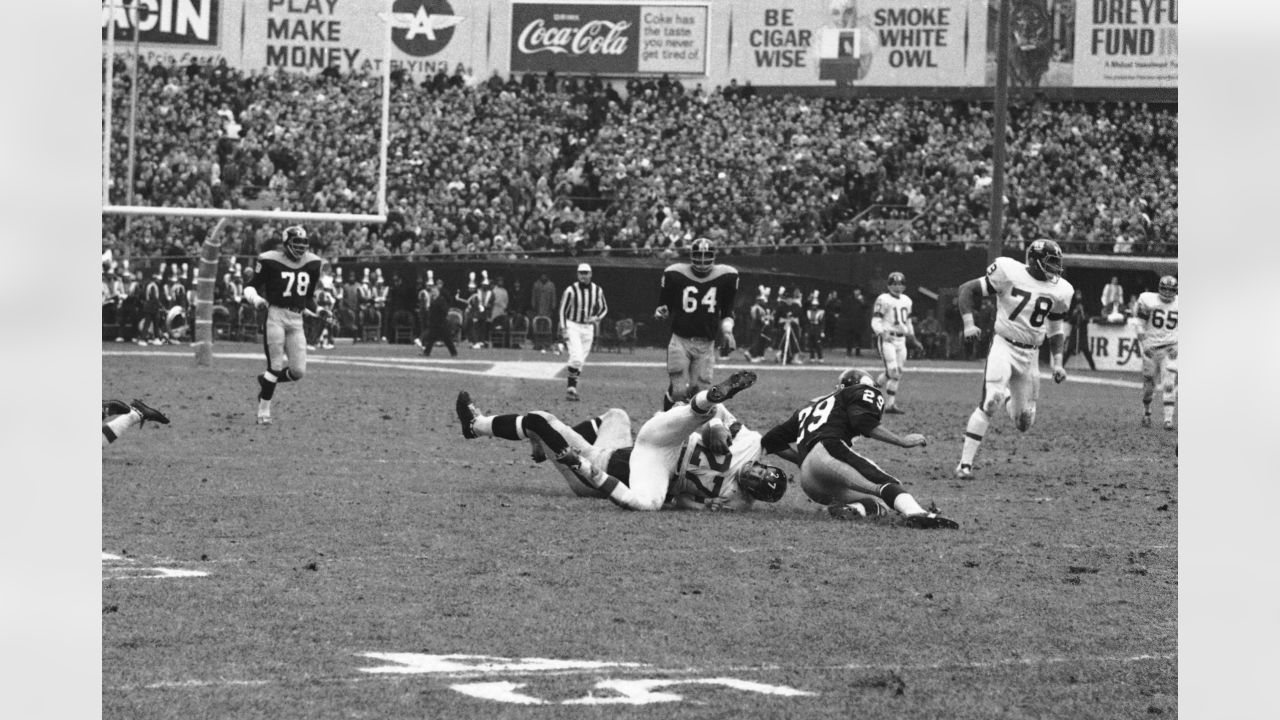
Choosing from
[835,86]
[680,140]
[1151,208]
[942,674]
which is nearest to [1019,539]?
[942,674]

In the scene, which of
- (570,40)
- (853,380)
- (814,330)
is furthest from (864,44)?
(853,380)

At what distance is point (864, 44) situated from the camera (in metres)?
44.5

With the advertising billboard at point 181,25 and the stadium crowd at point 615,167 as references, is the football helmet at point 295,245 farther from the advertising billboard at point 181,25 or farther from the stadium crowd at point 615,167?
the advertising billboard at point 181,25

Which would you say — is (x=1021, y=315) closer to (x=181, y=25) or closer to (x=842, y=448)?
(x=842, y=448)

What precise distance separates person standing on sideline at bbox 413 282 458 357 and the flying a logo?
559 inches

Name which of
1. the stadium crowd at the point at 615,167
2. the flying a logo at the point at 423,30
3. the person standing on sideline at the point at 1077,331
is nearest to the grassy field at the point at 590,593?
the person standing on sideline at the point at 1077,331

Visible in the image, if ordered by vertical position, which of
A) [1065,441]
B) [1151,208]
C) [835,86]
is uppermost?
[835,86]

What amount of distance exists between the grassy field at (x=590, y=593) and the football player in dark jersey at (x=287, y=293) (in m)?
2.05

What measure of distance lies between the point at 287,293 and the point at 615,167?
75.6ft

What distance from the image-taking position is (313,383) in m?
21.0

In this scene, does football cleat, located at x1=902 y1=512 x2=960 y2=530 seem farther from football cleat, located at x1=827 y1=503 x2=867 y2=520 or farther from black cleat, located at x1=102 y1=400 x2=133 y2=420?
black cleat, located at x1=102 y1=400 x2=133 y2=420

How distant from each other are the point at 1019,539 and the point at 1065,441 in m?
6.99

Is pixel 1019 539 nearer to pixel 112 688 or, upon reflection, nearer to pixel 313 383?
pixel 112 688

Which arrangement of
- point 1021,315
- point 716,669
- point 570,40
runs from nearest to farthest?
point 716,669 → point 1021,315 → point 570,40
